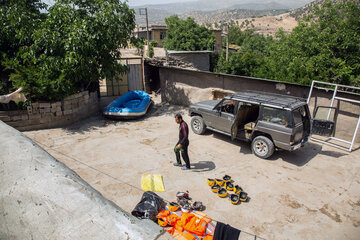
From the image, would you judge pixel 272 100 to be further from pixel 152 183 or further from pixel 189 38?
pixel 189 38

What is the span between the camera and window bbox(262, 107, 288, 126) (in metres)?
7.57

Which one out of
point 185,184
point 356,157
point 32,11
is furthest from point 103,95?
point 356,157

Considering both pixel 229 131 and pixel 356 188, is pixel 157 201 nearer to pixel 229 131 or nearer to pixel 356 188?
pixel 229 131

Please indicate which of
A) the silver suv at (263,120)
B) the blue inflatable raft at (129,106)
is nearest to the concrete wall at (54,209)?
the silver suv at (263,120)

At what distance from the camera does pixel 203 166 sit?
7.79 m

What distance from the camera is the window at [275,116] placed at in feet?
24.8

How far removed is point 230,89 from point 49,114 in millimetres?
8071

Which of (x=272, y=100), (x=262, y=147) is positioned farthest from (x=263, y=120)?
(x=262, y=147)

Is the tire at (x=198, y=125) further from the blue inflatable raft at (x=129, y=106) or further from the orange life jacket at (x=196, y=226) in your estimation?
the orange life jacket at (x=196, y=226)

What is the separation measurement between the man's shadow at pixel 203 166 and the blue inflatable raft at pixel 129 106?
16.3 feet

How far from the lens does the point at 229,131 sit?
888cm

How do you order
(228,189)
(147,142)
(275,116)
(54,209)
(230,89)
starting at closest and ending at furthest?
(54,209), (228,189), (275,116), (147,142), (230,89)

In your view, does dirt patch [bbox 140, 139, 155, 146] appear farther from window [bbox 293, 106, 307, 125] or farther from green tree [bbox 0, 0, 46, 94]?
green tree [bbox 0, 0, 46, 94]

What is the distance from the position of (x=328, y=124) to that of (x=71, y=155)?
8.66 m
